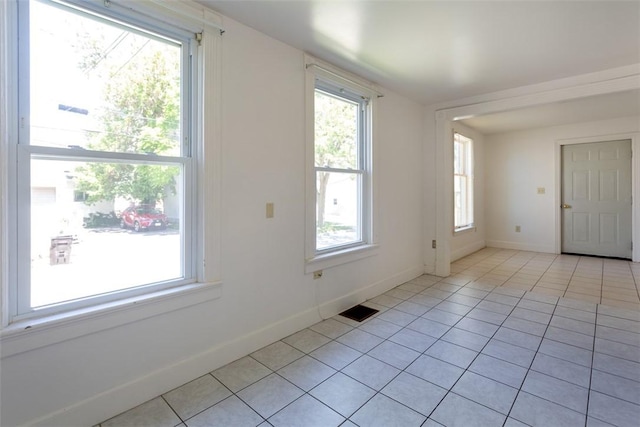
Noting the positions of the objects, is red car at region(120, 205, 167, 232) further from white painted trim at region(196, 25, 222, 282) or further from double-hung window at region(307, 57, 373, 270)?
double-hung window at region(307, 57, 373, 270)

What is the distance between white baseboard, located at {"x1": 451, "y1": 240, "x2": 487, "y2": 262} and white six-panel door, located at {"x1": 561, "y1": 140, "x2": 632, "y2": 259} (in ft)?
4.62

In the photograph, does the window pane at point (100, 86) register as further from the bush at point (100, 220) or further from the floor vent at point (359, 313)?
the floor vent at point (359, 313)

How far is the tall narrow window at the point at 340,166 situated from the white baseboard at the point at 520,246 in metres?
4.43

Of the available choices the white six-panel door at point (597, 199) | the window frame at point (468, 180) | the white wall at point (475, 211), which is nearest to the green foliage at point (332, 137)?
the white wall at point (475, 211)

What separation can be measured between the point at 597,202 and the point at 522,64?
161 inches

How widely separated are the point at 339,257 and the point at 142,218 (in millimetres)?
1797

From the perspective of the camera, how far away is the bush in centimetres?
166

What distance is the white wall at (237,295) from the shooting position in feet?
4.92

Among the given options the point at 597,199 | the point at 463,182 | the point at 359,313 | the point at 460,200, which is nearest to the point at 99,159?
the point at 359,313

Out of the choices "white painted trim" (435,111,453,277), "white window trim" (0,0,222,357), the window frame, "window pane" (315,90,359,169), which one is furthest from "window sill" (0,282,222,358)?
the window frame

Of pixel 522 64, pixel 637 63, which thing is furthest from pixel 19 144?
pixel 637 63

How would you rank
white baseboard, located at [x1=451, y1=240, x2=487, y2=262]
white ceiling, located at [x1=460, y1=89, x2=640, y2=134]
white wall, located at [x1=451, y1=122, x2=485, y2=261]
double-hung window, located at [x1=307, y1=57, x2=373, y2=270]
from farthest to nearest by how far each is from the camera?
1. white wall, located at [x1=451, y1=122, x2=485, y2=261]
2. white baseboard, located at [x1=451, y1=240, x2=487, y2=262]
3. white ceiling, located at [x1=460, y1=89, x2=640, y2=134]
4. double-hung window, located at [x1=307, y1=57, x2=373, y2=270]

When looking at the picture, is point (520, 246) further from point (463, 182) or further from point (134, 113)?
point (134, 113)

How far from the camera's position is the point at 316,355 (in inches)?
88.4
